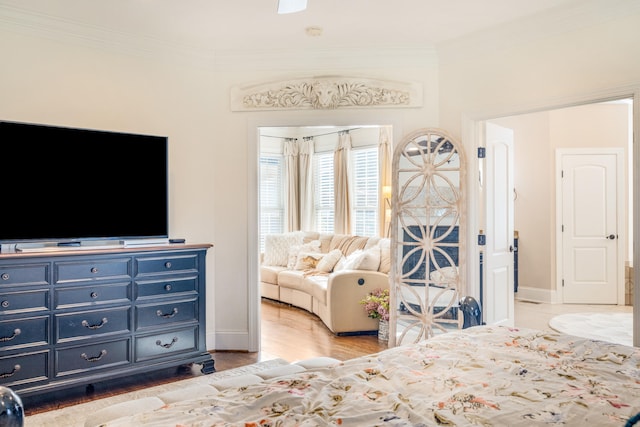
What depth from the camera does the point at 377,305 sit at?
486 centimetres

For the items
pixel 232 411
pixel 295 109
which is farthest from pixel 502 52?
pixel 232 411

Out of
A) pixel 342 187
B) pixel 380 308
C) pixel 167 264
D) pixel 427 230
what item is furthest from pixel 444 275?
pixel 342 187

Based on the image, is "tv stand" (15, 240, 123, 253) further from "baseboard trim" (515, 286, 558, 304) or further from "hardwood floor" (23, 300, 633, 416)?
"baseboard trim" (515, 286, 558, 304)

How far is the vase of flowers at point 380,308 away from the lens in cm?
471

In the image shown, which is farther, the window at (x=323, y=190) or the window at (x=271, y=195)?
the window at (x=271, y=195)

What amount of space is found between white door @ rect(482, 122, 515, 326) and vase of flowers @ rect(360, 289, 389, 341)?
935 mm

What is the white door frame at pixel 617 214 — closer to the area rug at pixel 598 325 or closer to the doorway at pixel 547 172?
the doorway at pixel 547 172

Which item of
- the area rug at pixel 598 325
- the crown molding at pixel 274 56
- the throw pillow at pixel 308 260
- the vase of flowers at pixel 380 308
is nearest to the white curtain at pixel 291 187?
the throw pillow at pixel 308 260

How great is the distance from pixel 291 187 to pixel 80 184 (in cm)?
498

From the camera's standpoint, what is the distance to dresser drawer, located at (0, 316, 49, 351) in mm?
2967

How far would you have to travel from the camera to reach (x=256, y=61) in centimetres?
A: 442

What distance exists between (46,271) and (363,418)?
8.73 feet

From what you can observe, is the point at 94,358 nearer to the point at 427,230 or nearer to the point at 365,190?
the point at 427,230

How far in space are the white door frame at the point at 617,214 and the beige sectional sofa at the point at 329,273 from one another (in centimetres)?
288
